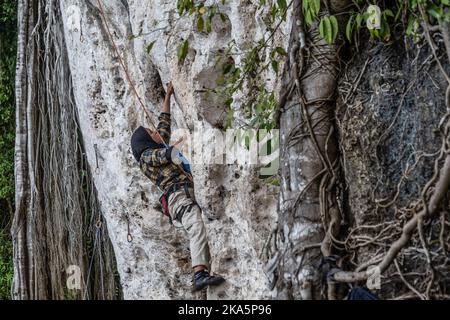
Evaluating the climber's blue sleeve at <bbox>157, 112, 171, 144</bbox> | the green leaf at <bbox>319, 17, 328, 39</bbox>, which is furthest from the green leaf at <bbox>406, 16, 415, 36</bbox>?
the climber's blue sleeve at <bbox>157, 112, 171, 144</bbox>

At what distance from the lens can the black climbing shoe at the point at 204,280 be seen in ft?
11.1

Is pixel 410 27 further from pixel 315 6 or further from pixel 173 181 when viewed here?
pixel 173 181

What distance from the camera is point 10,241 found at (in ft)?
17.3

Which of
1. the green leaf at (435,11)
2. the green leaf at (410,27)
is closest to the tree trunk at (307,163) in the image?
the green leaf at (410,27)

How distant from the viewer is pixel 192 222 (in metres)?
3.58

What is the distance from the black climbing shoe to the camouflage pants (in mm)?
46

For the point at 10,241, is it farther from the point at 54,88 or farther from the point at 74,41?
the point at 74,41

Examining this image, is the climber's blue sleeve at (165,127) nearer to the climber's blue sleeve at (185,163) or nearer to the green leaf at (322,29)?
the climber's blue sleeve at (185,163)

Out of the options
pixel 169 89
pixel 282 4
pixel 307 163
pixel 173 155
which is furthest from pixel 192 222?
pixel 282 4

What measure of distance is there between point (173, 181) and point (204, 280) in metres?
0.54

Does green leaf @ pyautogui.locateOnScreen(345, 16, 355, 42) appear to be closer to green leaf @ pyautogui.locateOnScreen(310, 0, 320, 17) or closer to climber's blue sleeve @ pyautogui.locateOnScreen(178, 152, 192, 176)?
green leaf @ pyautogui.locateOnScreen(310, 0, 320, 17)
